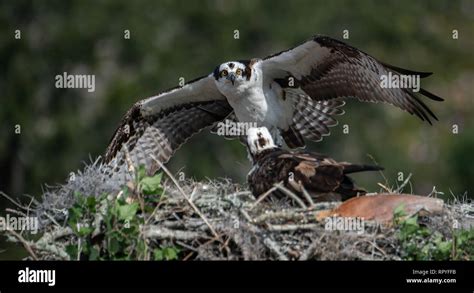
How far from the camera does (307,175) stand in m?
7.93

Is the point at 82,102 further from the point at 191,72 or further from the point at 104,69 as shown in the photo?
the point at 191,72

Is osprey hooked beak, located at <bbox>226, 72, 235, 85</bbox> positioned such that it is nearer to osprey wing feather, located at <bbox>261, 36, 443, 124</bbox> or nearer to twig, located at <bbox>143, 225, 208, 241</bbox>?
osprey wing feather, located at <bbox>261, 36, 443, 124</bbox>

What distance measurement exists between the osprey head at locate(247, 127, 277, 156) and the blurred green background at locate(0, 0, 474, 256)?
18650 millimetres

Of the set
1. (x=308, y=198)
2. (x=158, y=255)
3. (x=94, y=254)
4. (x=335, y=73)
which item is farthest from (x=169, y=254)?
→ (x=335, y=73)

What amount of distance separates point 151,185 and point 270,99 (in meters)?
3.32

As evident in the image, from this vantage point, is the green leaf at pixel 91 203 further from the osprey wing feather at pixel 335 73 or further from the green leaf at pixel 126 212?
the osprey wing feather at pixel 335 73

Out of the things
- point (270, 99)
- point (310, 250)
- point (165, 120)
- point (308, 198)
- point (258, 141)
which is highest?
point (270, 99)

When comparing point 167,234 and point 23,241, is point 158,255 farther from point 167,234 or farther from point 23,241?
point 23,241

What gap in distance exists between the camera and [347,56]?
385 inches

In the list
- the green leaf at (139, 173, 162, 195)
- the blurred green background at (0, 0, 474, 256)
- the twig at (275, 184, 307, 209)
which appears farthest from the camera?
the blurred green background at (0, 0, 474, 256)

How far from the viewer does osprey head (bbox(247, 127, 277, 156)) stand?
8953 millimetres

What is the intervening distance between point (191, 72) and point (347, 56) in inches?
860

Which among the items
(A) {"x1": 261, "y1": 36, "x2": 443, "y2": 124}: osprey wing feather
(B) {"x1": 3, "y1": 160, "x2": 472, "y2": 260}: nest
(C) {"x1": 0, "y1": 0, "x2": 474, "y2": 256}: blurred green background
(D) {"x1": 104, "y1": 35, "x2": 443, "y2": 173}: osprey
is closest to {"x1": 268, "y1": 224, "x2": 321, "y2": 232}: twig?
(B) {"x1": 3, "y1": 160, "x2": 472, "y2": 260}: nest

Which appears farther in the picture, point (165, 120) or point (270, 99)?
point (165, 120)
